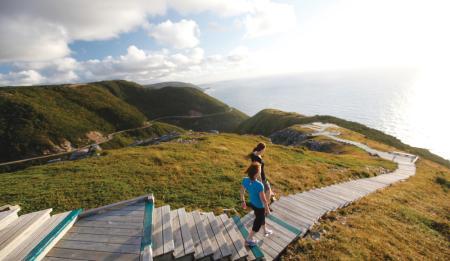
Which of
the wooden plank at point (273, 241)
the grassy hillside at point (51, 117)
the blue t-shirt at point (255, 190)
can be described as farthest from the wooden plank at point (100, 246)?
the grassy hillside at point (51, 117)

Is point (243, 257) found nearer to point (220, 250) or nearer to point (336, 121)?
point (220, 250)

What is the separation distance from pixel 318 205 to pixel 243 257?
7029mm

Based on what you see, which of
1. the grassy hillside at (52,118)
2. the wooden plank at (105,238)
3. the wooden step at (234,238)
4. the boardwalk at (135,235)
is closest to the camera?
the boardwalk at (135,235)

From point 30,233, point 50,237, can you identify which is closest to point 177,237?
point 50,237

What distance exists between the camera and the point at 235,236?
879 cm

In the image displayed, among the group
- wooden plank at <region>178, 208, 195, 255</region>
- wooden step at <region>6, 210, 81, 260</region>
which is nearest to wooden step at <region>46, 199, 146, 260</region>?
wooden step at <region>6, 210, 81, 260</region>

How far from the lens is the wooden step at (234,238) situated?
792cm

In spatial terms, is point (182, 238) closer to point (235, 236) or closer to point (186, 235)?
point (186, 235)

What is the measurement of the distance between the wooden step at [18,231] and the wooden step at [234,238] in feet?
19.8

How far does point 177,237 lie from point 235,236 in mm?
2158

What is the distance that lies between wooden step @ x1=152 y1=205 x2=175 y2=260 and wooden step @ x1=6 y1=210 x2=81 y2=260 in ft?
8.63

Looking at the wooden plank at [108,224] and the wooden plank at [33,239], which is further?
the wooden plank at [108,224]

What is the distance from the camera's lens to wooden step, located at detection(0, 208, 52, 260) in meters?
6.45

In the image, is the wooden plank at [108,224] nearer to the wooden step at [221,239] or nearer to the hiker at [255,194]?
the wooden step at [221,239]
